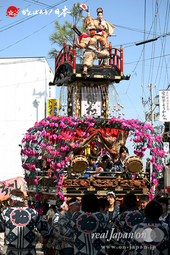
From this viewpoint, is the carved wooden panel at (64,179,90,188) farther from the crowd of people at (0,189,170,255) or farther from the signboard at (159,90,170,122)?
the signboard at (159,90,170,122)

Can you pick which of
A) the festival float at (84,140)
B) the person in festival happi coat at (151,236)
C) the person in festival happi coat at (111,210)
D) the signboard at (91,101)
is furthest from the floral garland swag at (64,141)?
the person in festival happi coat at (151,236)

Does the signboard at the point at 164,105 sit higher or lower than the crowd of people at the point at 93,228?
higher

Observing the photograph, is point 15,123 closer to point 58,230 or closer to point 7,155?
point 7,155

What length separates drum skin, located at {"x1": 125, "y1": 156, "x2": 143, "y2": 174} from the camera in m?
10.3

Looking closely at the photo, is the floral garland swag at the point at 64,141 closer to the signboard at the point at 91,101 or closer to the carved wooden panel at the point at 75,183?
the carved wooden panel at the point at 75,183

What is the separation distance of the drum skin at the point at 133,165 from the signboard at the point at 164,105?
762cm

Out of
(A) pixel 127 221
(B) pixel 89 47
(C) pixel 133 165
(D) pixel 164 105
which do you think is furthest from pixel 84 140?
(D) pixel 164 105

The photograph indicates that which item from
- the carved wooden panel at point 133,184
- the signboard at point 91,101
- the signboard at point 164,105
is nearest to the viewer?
the carved wooden panel at point 133,184

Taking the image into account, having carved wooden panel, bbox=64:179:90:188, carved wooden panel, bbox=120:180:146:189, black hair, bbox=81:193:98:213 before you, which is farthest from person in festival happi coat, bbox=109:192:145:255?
carved wooden panel, bbox=120:180:146:189

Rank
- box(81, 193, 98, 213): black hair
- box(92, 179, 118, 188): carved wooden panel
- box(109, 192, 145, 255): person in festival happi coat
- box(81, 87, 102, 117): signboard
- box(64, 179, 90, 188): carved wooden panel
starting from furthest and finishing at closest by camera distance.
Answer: box(81, 87, 102, 117): signboard, box(92, 179, 118, 188): carved wooden panel, box(64, 179, 90, 188): carved wooden panel, box(109, 192, 145, 255): person in festival happi coat, box(81, 193, 98, 213): black hair

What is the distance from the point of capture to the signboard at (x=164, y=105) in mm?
17622

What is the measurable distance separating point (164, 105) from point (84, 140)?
746cm

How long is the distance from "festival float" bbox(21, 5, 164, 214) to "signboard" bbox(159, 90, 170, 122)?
4.54 metres

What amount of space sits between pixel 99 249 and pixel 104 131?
275 inches
